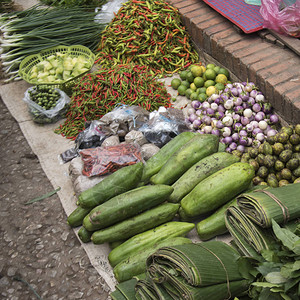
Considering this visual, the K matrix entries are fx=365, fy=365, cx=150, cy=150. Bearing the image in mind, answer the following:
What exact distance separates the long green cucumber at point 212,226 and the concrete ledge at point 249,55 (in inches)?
51.8

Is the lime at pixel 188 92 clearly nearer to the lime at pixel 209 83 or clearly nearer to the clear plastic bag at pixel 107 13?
the lime at pixel 209 83

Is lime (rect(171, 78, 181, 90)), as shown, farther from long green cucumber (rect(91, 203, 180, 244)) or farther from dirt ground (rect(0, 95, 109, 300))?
long green cucumber (rect(91, 203, 180, 244))

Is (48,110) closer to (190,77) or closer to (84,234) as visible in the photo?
(190,77)

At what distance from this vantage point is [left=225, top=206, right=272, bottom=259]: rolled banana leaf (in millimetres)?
2006

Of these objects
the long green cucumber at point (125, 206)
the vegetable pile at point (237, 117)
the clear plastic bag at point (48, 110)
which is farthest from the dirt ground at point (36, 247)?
the vegetable pile at point (237, 117)

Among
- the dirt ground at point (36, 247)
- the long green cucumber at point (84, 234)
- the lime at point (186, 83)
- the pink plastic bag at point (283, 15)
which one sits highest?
the pink plastic bag at point (283, 15)

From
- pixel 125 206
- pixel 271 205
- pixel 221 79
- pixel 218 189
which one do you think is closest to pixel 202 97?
pixel 221 79

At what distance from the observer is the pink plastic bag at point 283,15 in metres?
3.76

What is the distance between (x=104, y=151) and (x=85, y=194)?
1.86 ft

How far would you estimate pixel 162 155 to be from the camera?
3.26 meters

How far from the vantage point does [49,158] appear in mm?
3848

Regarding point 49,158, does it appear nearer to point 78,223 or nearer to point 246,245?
point 78,223

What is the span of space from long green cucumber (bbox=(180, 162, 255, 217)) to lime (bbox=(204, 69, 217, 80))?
1.77m

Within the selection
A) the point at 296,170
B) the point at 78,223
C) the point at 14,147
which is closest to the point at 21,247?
the point at 78,223
